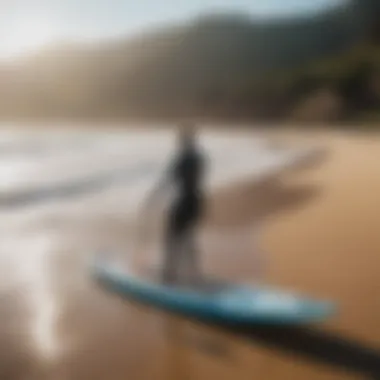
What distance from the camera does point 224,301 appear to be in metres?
1.11

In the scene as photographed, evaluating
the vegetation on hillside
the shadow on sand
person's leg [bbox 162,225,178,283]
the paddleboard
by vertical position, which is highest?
the vegetation on hillside

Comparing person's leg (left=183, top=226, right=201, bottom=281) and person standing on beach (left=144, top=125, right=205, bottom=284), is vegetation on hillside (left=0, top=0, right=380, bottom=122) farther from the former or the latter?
person's leg (left=183, top=226, right=201, bottom=281)

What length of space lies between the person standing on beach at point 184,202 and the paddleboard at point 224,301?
3cm

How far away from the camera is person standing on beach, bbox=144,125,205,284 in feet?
3.64

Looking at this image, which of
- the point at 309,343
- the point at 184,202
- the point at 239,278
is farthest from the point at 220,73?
the point at 309,343

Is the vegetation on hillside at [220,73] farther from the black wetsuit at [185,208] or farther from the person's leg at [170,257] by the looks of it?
the person's leg at [170,257]

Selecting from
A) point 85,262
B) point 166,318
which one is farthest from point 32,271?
point 166,318

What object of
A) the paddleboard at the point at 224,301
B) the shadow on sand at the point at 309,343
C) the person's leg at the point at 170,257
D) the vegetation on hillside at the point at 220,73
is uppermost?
the vegetation on hillside at the point at 220,73

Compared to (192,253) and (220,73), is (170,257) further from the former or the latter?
(220,73)

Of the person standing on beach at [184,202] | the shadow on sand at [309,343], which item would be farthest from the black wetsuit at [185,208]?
the shadow on sand at [309,343]

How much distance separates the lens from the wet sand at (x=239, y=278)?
1103 millimetres

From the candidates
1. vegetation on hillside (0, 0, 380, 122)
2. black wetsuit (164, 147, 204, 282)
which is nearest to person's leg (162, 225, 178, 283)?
black wetsuit (164, 147, 204, 282)

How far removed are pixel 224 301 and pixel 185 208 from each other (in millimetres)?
144

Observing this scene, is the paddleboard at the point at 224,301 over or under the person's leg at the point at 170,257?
under
